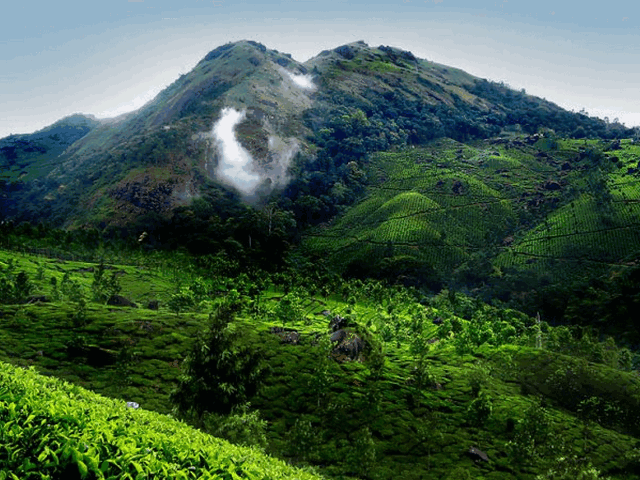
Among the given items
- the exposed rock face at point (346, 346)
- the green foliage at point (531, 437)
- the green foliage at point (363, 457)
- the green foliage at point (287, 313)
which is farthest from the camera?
the green foliage at point (287, 313)

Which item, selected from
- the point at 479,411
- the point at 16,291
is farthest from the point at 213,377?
the point at 16,291

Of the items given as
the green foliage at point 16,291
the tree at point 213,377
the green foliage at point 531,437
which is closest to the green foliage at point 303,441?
the tree at point 213,377

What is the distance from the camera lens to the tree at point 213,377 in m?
45.0

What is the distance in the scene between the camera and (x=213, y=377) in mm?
45812

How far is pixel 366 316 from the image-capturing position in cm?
15225

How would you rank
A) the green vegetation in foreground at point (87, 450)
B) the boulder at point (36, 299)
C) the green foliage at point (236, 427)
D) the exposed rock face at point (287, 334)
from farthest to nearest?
the boulder at point (36, 299) → the exposed rock face at point (287, 334) → the green foliage at point (236, 427) → the green vegetation in foreground at point (87, 450)

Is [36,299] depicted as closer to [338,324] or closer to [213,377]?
[338,324]

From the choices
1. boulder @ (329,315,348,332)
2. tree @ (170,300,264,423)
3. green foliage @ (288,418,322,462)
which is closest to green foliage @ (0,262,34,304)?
boulder @ (329,315,348,332)

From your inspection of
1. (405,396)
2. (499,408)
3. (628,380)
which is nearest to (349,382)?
(405,396)

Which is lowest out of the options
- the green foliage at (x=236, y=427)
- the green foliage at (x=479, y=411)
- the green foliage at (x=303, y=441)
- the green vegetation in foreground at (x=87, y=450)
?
the green foliage at (x=479, y=411)

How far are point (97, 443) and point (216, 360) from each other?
39.2m

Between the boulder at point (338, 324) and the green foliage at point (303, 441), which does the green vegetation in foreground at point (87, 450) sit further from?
the boulder at point (338, 324)

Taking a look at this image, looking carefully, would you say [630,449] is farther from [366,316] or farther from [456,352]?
[366,316]

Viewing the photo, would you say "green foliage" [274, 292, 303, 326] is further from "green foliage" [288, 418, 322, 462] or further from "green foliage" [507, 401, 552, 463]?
"green foliage" [507, 401, 552, 463]
